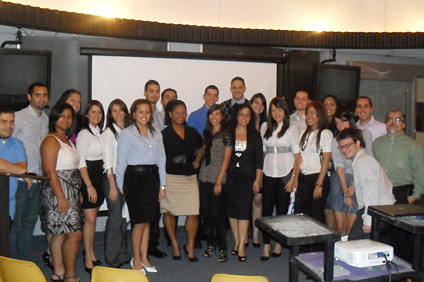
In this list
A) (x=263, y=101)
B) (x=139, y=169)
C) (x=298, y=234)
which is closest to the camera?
(x=298, y=234)

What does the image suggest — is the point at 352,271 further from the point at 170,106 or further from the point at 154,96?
the point at 154,96

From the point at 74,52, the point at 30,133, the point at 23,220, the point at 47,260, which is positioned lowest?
the point at 47,260

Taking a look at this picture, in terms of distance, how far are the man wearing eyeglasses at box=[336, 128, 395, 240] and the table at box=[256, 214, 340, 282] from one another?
656 mm

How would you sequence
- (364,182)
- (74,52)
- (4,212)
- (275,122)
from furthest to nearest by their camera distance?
(74,52), (275,122), (364,182), (4,212)

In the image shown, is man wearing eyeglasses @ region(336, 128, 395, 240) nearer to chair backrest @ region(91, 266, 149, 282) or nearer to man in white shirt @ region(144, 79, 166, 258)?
chair backrest @ region(91, 266, 149, 282)

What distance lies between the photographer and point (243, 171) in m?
4.45

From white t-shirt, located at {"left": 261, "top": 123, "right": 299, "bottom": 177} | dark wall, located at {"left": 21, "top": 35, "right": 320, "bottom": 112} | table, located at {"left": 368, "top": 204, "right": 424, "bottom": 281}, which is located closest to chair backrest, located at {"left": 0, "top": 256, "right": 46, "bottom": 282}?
table, located at {"left": 368, "top": 204, "right": 424, "bottom": 281}

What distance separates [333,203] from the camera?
4.43m

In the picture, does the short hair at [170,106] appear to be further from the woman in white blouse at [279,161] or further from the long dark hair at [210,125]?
the woman in white blouse at [279,161]

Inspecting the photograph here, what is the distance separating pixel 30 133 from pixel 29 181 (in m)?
0.55

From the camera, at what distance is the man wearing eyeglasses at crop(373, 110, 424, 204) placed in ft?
14.2

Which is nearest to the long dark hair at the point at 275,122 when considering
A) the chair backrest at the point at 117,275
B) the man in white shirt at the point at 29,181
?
the man in white shirt at the point at 29,181

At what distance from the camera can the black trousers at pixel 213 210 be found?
176 inches

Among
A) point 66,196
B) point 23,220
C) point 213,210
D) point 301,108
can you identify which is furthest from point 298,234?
point 301,108
